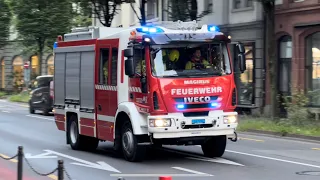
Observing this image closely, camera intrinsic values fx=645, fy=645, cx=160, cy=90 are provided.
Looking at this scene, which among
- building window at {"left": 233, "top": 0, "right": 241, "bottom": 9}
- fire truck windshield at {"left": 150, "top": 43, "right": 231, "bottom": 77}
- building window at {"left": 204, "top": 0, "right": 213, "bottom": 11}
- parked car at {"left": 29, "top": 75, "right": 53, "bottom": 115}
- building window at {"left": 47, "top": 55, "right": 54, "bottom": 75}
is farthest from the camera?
building window at {"left": 47, "top": 55, "right": 54, "bottom": 75}

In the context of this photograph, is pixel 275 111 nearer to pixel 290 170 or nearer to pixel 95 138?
pixel 95 138

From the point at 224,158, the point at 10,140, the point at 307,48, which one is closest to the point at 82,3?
the point at 307,48

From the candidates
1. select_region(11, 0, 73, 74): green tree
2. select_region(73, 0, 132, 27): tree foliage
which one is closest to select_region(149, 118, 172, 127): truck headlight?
select_region(73, 0, 132, 27): tree foliage

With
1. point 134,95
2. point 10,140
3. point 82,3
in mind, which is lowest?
point 10,140

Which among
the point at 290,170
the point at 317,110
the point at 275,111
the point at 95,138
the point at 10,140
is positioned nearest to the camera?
the point at 290,170

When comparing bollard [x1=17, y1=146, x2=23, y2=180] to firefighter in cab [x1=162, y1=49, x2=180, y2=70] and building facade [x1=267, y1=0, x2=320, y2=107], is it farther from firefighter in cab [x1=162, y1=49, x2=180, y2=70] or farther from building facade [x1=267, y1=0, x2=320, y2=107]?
building facade [x1=267, y1=0, x2=320, y2=107]

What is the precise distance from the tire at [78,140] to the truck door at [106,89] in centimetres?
149

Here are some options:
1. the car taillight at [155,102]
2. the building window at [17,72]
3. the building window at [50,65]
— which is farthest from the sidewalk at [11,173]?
the building window at [17,72]

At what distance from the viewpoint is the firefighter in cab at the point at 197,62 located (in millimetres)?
13769

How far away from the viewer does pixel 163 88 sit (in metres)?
13.3

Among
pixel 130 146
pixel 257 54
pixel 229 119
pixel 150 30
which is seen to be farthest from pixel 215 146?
pixel 257 54

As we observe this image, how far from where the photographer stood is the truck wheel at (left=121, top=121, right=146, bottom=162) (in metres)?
13.8

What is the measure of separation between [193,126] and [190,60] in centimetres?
141

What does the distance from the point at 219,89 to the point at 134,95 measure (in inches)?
71.8
